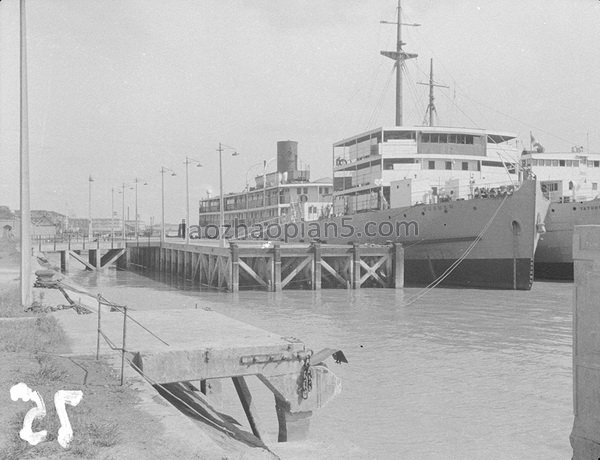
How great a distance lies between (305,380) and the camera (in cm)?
780

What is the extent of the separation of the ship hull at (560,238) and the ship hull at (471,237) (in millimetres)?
1999

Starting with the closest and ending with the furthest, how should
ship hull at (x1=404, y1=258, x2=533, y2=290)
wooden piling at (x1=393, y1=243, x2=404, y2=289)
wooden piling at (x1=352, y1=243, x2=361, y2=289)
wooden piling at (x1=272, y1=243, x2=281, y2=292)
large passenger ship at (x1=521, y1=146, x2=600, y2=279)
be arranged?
ship hull at (x1=404, y1=258, x2=533, y2=290) < wooden piling at (x1=272, y1=243, x2=281, y2=292) < wooden piling at (x1=352, y1=243, x2=361, y2=289) < wooden piling at (x1=393, y1=243, x2=404, y2=289) < large passenger ship at (x1=521, y1=146, x2=600, y2=279)

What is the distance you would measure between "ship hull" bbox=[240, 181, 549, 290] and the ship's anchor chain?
21.0 meters

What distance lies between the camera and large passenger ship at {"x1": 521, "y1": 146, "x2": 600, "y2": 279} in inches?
1164

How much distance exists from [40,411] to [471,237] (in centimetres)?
2507

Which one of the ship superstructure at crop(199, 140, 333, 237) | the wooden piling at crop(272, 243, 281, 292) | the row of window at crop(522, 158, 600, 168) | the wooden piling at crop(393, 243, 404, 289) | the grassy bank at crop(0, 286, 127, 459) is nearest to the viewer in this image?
the grassy bank at crop(0, 286, 127, 459)

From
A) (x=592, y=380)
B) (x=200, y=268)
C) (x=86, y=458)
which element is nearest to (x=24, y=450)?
(x=86, y=458)

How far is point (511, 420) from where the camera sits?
8.91 metres

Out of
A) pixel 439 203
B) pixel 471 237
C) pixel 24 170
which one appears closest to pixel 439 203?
pixel 439 203

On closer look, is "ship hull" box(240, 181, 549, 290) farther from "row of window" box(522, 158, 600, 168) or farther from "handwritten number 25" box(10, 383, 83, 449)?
"handwritten number 25" box(10, 383, 83, 449)

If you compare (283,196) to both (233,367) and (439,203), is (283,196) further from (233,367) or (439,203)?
(233,367)

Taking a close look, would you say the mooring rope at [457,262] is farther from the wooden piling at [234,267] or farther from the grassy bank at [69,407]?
the grassy bank at [69,407]

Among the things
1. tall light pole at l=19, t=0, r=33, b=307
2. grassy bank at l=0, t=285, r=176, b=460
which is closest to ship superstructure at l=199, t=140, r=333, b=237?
tall light pole at l=19, t=0, r=33, b=307

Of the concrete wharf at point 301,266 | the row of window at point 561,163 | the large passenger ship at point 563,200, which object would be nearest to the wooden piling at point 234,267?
the concrete wharf at point 301,266
